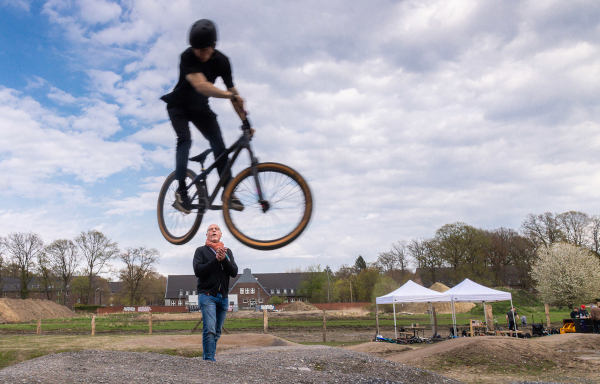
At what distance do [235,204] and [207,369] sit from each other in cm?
494

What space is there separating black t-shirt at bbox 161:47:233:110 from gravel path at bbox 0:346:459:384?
457cm

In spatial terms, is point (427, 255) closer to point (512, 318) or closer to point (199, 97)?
point (512, 318)

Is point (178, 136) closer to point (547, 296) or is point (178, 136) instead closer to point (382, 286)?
point (547, 296)

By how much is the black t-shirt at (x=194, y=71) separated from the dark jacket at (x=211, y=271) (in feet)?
11.0

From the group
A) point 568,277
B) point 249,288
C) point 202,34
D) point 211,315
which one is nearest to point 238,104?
point 202,34

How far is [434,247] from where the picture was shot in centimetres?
7775

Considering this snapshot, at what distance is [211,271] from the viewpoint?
704 cm

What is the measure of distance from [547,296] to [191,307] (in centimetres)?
4792

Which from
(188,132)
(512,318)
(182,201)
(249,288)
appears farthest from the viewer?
(249,288)

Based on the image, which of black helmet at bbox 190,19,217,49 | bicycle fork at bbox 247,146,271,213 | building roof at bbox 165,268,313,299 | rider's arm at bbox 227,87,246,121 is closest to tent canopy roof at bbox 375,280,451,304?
bicycle fork at bbox 247,146,271,213

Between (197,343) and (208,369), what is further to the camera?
(197,343)

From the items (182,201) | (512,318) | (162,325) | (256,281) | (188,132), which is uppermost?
(188,132)

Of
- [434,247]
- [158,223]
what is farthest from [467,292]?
[434,247]

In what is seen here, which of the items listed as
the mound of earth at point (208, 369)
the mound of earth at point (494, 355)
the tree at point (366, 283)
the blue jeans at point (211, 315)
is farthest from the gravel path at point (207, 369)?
the tree at point (366, 283)
